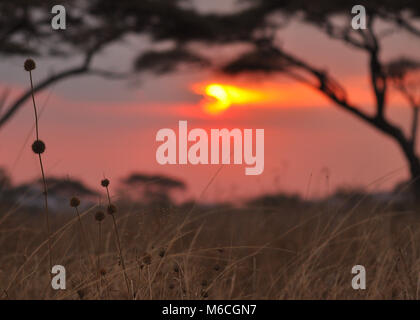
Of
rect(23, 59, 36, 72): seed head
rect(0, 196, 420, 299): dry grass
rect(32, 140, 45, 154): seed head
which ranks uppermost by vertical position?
rect(23, 59, 36, 72): seed head

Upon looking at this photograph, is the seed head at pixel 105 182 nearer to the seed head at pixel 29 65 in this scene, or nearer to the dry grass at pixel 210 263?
the dry grass at pixel 210 263

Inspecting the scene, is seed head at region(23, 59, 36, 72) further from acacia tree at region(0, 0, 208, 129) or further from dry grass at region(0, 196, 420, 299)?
acacia tree at region(0, 0, 208, 129)

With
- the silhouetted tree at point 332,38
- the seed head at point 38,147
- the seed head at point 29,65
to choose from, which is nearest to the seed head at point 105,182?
the seed head at point 38,147

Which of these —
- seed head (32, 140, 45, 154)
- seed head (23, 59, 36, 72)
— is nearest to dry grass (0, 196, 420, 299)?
seed head (32, 140, 45, 154)

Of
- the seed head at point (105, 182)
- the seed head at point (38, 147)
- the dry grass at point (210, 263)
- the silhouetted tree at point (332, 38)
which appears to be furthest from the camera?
the silhouetted tree at point (332, 38)

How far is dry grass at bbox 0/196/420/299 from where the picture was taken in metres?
3.35

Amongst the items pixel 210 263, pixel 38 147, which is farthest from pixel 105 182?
pixel 210 263

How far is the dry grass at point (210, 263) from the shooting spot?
3.35 metres
